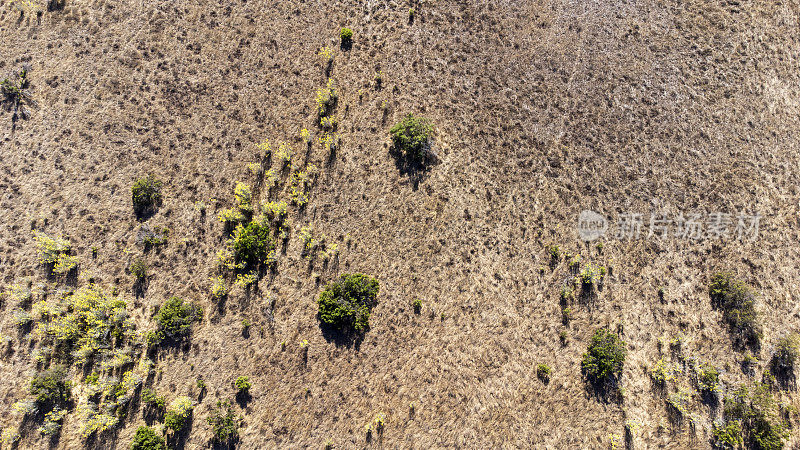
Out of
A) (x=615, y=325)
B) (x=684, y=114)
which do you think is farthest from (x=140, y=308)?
(x=684, y=114)

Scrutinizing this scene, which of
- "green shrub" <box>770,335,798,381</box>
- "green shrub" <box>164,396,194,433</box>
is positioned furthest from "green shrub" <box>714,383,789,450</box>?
"green shrub" <box>164,396,194,433</box>

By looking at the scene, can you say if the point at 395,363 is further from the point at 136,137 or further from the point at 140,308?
the point at 136,137

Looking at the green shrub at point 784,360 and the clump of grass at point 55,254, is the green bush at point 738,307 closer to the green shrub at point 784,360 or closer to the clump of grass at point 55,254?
the green shrub at point 784,360

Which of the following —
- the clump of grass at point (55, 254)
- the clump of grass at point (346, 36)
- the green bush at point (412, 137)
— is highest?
the clump of grass at point (346, 36)

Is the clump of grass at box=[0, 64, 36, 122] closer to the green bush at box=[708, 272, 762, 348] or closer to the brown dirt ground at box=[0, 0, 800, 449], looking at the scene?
the brown dirt ground at box=[0, 0, 800, 449]

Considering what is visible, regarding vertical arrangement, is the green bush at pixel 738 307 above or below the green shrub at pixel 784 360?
above

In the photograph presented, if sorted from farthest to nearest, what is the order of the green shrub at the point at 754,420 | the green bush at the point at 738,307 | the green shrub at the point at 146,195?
the green bush at the point at 738,307 < the green shrub at the point at 146,195 < the green shrub at the point at 754,420

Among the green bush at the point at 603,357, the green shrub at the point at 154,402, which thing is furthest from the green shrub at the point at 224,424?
the green bush at the point at 603,357
